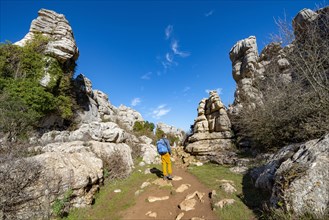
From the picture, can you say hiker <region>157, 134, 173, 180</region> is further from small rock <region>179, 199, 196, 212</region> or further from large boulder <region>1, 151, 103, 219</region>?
large boulder <region>1, 151, 103, 219</region>

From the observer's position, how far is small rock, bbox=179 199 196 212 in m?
6.17

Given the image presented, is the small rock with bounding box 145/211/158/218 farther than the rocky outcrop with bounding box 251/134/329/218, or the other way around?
the small rock with bounding box 145/211/158/218

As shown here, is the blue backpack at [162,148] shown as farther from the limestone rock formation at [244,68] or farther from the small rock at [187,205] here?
the limestone rock formation at [244,68]

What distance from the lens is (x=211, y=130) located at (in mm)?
18688

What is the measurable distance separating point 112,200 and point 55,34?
19568mm

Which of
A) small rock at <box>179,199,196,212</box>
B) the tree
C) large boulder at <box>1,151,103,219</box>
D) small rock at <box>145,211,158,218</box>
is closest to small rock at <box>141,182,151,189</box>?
large boulder at <box>1,151,103,219</box>

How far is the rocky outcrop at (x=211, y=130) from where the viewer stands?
16547mm

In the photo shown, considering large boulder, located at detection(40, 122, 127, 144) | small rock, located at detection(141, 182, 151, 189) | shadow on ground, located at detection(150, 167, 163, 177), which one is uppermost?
large boulder, located at detection(40, 122, 127, 144)

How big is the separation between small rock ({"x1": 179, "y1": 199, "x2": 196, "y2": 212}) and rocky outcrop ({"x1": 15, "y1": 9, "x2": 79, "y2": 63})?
18.5 metres

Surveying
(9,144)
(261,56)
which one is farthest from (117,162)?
(261,56)

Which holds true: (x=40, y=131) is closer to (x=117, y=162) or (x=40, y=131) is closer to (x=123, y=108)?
(x=117, y=162)

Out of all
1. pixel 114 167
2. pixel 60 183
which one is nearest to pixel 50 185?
pixel 60 183

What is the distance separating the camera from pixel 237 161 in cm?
1209

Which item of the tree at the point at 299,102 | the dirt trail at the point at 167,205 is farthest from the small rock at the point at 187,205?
the tree at the point at 299,102
